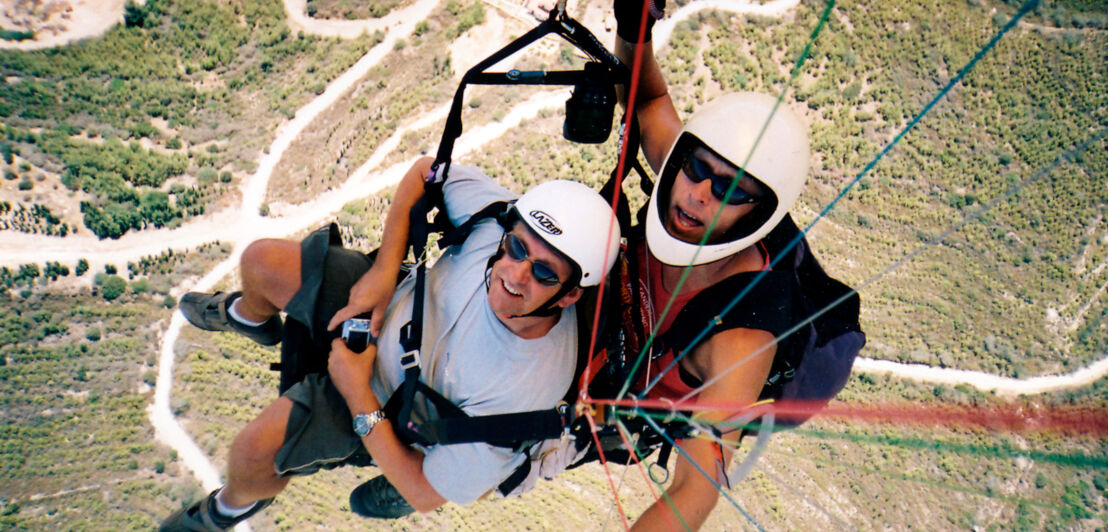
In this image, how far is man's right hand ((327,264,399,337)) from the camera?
346cm

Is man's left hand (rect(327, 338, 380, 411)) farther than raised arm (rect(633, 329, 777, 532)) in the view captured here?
Yes

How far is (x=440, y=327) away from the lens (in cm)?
334

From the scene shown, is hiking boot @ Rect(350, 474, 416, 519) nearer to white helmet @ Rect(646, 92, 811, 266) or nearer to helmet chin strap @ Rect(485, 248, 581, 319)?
helmet chin strap @ Rect(485, 248, 581, 319)

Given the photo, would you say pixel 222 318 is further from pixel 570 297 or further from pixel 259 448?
pixel 570 297

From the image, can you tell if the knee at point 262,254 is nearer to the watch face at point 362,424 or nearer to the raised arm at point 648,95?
the watch face at point 362,424

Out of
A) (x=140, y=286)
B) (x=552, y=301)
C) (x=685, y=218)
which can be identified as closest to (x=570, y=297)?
(x=552, y=301)

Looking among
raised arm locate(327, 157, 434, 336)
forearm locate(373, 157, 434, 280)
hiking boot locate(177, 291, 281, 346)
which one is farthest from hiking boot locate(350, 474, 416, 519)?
forearm locate(373, 157, 434, 280)

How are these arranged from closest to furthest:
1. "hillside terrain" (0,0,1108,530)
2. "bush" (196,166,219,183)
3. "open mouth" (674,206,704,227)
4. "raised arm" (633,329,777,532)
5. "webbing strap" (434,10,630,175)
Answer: "raised arm" (633,329,777,532) < "open mouth" (674,206,704,227) < "webbing strap" (434,10,630,175) < "hillside terrain" (0,0,1108,530) < "bush" (196,166,219,183)

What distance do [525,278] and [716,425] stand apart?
4.01ft

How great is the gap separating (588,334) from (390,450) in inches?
49.7

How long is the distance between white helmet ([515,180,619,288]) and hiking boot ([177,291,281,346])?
247 cm

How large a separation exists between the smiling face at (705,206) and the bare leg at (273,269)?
233 cm

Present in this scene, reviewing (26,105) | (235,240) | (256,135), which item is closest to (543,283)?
(235,240)

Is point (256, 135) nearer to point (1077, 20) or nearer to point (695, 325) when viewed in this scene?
point (695, 325)
